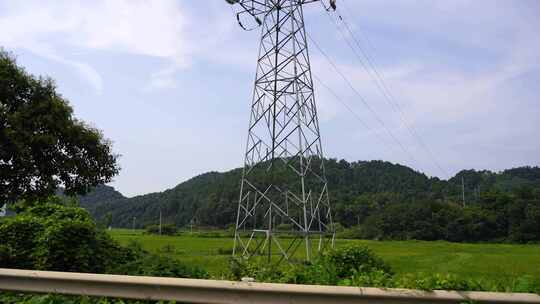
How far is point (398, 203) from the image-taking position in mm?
79062

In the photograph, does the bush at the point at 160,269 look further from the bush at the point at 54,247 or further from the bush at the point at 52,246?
the bush at the point at 52,246

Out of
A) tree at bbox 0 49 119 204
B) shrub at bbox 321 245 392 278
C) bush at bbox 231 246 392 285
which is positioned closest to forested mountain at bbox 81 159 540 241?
tree at bbox 0 49 119 204

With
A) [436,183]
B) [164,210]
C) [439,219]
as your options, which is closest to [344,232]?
[439,219]

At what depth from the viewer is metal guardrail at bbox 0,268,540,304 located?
391cm

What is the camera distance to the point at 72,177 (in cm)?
1254

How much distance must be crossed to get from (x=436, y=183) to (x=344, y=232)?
30496mm

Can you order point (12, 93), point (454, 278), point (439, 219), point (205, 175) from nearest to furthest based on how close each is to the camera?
point (454, 278) < point (12, 93) < point (439, 219) < point (205, 175)

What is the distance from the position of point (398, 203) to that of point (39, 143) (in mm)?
73012

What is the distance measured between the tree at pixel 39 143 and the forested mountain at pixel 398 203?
202ft

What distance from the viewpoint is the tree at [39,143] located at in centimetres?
1110

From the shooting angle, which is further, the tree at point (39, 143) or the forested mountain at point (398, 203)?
the forested mountain at point (398, 203)

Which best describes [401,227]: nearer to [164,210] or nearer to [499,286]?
[164,210]

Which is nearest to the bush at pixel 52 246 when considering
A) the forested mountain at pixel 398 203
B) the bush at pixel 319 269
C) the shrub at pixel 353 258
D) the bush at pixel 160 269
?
the bush at pixel 160 269

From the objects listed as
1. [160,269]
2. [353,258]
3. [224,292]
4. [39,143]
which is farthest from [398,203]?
[224,292]
